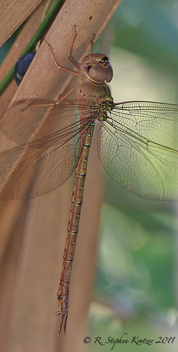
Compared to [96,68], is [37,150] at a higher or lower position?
lower

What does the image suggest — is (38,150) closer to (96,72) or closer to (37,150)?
(37,150)

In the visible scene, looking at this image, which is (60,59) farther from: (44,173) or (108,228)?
(108,228)

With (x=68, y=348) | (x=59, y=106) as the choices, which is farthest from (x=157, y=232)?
(x=59, y=106)

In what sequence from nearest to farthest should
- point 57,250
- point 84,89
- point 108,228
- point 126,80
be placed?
point 84,89 < point 57,250 < point 126,80 < point 108,228

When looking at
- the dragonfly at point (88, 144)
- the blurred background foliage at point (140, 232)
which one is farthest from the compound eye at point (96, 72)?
the blurred background foliage at point (140, 232)

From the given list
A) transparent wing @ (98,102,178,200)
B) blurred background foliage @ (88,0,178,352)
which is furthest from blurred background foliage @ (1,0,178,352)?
transparent wing @ (98,102,178,200)

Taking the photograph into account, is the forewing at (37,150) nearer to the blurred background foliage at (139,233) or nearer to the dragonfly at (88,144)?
the dragonfly at (88,144)

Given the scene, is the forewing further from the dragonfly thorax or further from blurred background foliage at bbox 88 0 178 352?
blurred background foliage at bbox 88 0 178 352

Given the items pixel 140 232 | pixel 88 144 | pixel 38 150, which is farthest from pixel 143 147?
pixel 140 232
